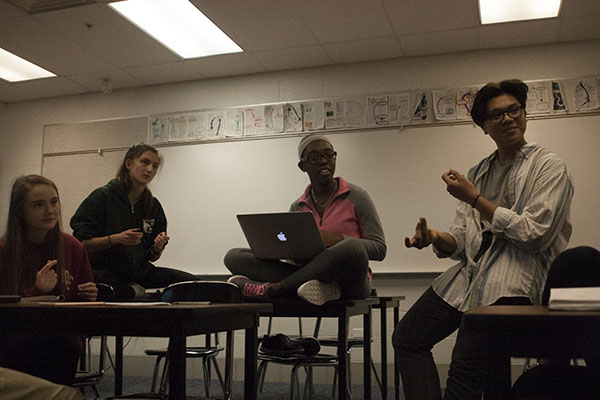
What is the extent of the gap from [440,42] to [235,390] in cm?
294

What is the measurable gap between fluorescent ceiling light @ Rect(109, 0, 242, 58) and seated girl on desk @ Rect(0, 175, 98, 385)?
7.13 ft

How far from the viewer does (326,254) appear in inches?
83.6

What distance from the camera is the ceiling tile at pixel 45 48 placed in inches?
162

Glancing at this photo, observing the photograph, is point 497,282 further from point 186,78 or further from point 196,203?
point 186,78

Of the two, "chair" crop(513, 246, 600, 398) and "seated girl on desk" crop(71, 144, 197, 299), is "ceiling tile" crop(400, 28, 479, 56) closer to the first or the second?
"seated girl on desk" crop(71, 144, 197, 299)

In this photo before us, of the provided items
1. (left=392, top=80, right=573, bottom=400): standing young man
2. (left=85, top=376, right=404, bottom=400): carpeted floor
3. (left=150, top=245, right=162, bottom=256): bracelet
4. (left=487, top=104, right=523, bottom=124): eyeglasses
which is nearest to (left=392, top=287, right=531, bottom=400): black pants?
(left=392, top=80, right=573, bottom=400): standing young man

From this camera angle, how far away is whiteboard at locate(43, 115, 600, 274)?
4250mm

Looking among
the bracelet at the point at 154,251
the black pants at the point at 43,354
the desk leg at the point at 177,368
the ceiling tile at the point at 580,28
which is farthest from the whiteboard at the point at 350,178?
the desk leg at the point at 177,368

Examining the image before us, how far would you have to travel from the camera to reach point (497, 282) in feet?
5.35

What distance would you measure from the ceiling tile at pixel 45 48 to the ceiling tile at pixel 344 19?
5.95 ft

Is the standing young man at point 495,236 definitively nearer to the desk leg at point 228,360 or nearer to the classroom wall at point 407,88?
the desk leg at point 228,360

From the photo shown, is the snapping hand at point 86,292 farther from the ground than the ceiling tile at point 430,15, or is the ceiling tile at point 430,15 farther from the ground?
the ceiling tile at point 430,15

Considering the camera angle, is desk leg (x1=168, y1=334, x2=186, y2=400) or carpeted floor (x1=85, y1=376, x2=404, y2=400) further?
carpeted floor (x1=85, y1=376, x2=404, y2=400)

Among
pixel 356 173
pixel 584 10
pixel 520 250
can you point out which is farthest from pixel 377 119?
pixel 520 250
